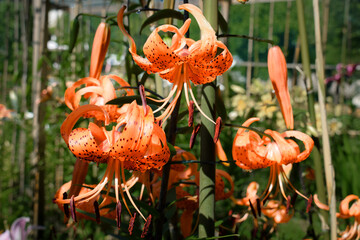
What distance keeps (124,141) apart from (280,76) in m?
0.27

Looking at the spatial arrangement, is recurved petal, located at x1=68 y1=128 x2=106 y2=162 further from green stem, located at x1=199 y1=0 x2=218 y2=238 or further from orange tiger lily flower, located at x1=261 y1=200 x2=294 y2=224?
orange tiger lily flower, located at x1=261 y1=200 x2=294 y2=224

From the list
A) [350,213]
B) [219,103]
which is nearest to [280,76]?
[219,103]

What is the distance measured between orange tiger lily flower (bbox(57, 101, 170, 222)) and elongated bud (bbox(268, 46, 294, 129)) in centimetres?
21

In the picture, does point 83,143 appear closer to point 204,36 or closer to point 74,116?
point 74,116

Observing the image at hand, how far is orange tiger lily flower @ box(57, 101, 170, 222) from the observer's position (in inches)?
19.5

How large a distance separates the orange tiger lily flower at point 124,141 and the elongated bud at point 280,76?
21 centimetres

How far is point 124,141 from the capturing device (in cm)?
51

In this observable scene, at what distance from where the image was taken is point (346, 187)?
1.88 m

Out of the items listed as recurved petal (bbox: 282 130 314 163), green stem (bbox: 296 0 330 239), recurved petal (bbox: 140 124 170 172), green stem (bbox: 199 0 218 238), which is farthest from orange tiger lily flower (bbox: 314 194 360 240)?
recurved petal (bbox: 140 124 170 172)

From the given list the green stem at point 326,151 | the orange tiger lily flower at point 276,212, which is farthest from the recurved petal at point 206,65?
the orange tiger lily flower at point 276,212

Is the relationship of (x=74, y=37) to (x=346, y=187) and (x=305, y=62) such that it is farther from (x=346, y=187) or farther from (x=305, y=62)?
(x=346, y=187)

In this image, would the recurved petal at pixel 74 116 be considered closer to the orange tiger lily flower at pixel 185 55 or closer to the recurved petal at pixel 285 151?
the orange tiger lily flower at pixel 185 55

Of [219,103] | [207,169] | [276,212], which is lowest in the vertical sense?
[276,212]

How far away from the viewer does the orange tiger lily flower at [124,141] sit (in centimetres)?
50
